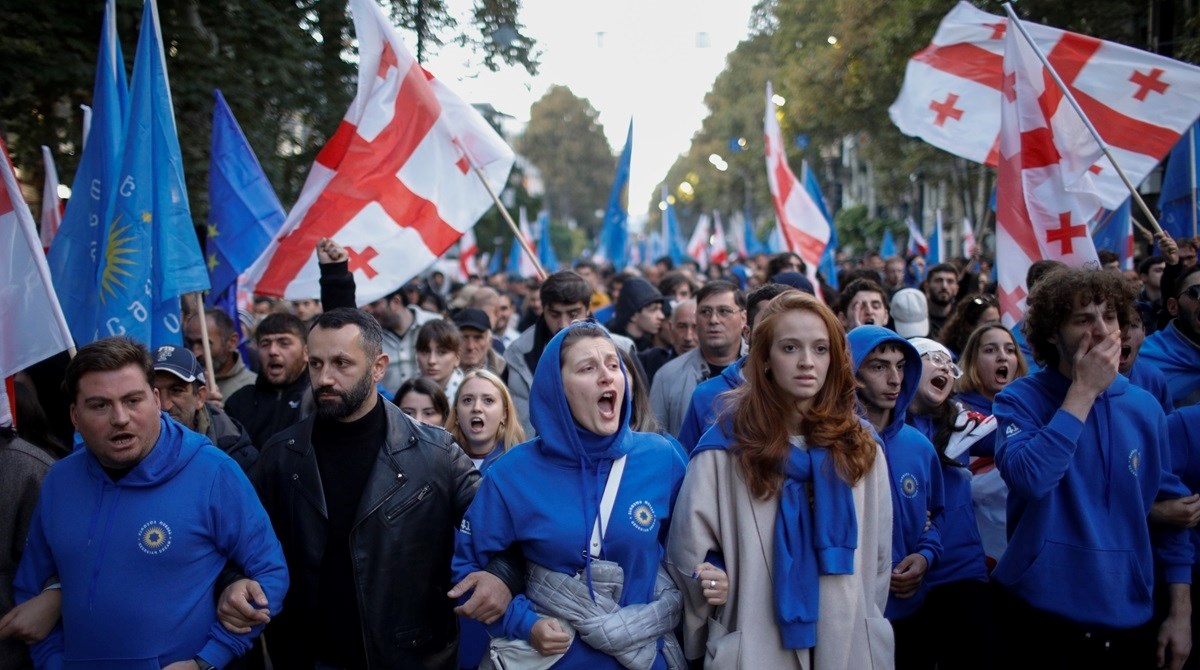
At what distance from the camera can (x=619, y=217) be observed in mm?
15648

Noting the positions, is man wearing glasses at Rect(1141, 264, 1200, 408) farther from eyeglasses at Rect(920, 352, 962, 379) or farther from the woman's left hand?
the woman's left hand

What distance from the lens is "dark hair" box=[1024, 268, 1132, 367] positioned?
4.11 m

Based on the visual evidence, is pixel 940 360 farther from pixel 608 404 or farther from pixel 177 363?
pixel 177 363

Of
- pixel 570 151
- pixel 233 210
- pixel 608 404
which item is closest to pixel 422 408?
pixel 608 404

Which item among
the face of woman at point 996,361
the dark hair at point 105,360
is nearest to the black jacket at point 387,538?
the dark hair at point 105,360

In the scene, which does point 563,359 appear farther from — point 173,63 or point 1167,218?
point 173,63

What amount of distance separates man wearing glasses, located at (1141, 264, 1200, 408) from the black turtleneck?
3395mm

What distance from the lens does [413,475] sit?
13.8 ft

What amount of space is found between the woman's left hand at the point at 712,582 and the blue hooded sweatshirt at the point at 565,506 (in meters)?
0.22

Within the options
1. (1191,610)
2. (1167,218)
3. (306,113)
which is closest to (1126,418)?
(1191,610)

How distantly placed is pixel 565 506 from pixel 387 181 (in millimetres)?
4062

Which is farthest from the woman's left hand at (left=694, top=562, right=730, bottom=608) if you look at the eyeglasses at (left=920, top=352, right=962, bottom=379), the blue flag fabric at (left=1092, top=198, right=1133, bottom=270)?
the blue flag fabric at (left=1092, top=198, right=1133, bottom=270)

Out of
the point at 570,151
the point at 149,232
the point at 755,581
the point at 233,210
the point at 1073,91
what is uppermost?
the point at 570,151

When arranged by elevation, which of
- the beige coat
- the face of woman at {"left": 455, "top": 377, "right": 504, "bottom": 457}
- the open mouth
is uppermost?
the open mouth
